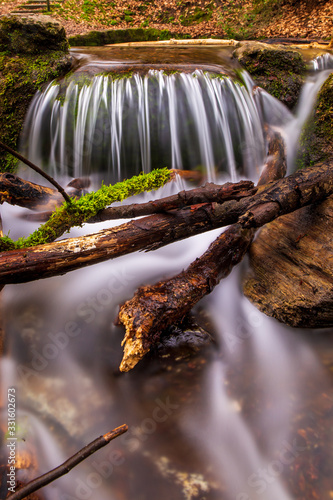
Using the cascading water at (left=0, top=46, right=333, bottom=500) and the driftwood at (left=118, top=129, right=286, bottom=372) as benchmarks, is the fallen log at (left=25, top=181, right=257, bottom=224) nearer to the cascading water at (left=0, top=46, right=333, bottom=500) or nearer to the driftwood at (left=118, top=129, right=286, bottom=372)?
the driftwood at (left=118, top=129, right=286, bottom=372)

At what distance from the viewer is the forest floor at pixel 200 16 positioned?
9.02 metres

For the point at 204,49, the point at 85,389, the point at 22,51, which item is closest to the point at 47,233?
the point at 85,389

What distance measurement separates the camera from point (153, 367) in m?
2.69

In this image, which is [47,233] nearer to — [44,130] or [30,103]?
[44,130]

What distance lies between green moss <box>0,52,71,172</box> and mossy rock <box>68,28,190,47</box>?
3.36 metres

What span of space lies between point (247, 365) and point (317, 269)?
118cm

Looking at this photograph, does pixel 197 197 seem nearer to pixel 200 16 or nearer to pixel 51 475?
pixel 51 475

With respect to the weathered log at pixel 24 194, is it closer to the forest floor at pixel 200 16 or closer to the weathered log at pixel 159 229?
the weathered log at pixel 159 229

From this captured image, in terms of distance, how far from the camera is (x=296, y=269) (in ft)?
10.3

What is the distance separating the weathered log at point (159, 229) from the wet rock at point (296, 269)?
0.34 meters

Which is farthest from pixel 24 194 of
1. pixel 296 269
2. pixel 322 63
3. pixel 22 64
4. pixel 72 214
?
pixel 322 63

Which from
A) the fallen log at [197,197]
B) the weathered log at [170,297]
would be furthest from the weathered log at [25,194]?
the weathered log at [170,297]

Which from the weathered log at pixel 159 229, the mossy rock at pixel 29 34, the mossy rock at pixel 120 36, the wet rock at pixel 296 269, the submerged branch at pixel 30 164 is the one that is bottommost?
the wet rock at pixel 296 269

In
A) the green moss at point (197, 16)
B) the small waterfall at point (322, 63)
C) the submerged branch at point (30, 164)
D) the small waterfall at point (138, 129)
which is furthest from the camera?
the green moss at point (197, 16)
